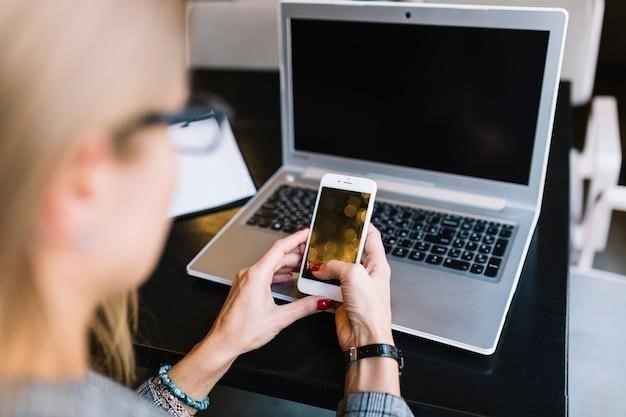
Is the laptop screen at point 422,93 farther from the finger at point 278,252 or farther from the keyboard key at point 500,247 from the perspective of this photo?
the finger at point 278,252

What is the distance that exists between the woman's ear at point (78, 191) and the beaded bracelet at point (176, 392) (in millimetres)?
330

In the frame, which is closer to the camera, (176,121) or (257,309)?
(176,121)

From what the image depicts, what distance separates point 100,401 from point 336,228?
0.35 meters

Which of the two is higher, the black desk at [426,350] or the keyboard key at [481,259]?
the keyboard key at [481,259]

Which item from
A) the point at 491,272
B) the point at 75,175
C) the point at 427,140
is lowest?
the point at 491,272

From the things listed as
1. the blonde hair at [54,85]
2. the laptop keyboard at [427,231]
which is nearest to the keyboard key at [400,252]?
the laptop keyboard at [427,231]

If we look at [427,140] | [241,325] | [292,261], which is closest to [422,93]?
[427,140]

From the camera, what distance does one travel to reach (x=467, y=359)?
73cm

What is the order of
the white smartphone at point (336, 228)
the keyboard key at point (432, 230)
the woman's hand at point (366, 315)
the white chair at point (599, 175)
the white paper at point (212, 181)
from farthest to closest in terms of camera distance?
the white chair at point (599, 175) < the white paper at point (212, 181) < the keyboard key at point (432, 230) < the white smartphone at point (336, 228) < the woman's hand at point (366, 315)

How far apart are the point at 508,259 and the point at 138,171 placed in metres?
0.52

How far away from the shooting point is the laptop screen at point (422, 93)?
866 mm

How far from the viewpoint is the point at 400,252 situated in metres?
0.87

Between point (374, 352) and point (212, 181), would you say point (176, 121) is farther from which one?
point (212, 181)

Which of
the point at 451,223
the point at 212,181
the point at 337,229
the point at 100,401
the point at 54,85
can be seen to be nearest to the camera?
the point at 54,85
